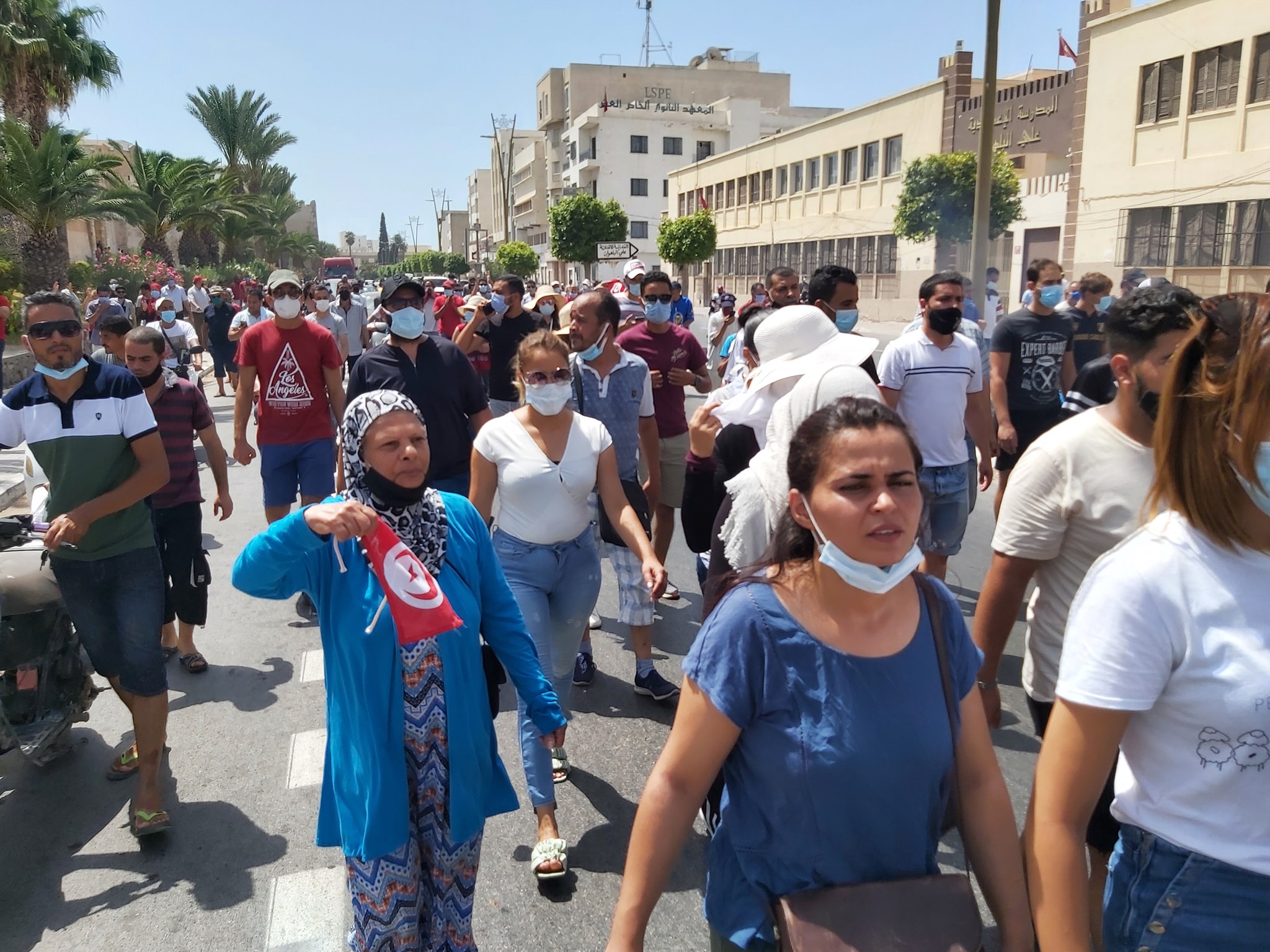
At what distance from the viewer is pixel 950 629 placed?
1.97 meters

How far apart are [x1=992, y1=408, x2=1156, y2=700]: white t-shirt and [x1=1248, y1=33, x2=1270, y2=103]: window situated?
94.4ft

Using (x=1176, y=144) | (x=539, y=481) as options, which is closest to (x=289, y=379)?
(x=539, y=481)

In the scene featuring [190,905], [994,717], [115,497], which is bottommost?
[190,905]

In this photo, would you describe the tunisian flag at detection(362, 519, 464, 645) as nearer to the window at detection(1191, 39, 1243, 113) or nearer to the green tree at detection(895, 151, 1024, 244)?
the window at detection(1191, 39, 1243, 113)

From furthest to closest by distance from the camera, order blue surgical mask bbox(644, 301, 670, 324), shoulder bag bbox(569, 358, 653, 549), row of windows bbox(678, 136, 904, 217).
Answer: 1. row of windows bbox(678, 136, 904, 217)
2. blue surgical mask bbox(644, 301, 670, 324)
3. shoulder bag bbox(569, 358, 653, 549)

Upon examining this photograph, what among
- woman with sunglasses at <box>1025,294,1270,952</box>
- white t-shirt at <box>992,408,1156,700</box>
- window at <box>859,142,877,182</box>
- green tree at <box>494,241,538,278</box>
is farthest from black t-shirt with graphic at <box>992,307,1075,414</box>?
green tree at <box>494,241,538,278</box>

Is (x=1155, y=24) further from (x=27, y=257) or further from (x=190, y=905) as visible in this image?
(x=190, y=905)

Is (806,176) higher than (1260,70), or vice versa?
(1260,70)

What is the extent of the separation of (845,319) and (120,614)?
408 centimetres

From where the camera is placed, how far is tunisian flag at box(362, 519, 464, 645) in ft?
7.97

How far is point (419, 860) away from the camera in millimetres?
2676

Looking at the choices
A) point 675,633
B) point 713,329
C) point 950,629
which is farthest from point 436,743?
point 713,329

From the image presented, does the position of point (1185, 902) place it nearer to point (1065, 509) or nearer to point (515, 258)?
point (1065, 509)

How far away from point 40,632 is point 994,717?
3893 mm
